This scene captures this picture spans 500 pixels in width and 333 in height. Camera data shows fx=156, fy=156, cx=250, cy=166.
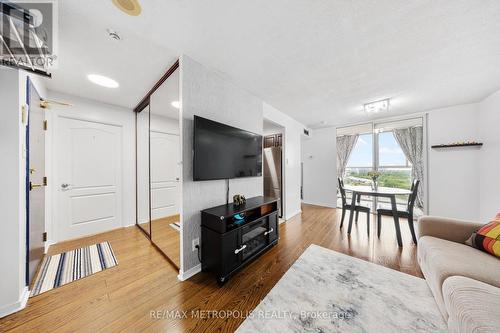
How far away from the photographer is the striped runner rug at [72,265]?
1.66 meters

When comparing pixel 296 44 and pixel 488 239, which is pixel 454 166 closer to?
pixel 488 239

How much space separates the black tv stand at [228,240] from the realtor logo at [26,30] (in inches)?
75.1

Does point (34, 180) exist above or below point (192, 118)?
below

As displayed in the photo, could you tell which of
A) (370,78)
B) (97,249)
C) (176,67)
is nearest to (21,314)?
(97,249)

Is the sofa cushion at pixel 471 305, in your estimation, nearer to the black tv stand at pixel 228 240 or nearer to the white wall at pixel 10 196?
the black tv stand at pixel 228 240

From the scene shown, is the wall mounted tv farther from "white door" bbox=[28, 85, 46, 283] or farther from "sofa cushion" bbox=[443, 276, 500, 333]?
"sofa cushion" bbox=[443, 276, 500, 333]

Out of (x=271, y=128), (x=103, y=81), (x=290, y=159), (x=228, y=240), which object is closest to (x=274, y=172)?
(x=290, y=159)

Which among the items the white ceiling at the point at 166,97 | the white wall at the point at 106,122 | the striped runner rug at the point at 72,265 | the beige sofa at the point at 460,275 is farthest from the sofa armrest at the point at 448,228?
the white wall at the point at 106,122

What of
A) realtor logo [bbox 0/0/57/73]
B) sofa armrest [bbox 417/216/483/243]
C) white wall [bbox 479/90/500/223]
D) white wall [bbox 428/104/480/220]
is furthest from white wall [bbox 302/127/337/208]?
realtor logo [bbox 0/0/57/73]

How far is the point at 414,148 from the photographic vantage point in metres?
3.84

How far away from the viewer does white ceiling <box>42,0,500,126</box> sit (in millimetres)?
1268

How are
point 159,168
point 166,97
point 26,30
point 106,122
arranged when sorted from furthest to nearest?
point 159,168
point 106,122
point 166,97
point 26,30

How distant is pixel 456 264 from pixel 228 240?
6.19ft

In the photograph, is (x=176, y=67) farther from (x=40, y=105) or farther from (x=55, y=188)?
(x=55, y=188)
